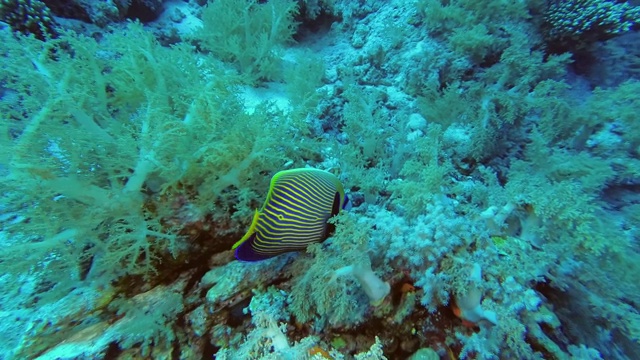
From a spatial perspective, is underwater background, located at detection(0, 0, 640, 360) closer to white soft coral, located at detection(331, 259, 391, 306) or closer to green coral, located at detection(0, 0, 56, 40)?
white soft coral, located at detection(331, 259, 391, 306)

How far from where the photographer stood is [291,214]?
6.51ft

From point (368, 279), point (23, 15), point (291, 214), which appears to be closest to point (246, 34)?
point (23, 15)

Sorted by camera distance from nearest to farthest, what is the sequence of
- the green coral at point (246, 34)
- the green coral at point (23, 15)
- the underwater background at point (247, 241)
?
the underwater background at point (247, 241), the green coral at point (23, 15), the green coral at point (246, 34)

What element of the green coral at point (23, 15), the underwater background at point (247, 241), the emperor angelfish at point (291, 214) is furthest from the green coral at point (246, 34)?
the emperor angelfish at point (291, 214)

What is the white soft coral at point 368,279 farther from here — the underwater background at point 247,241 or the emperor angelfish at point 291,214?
the emperor angelfish at point 291,214

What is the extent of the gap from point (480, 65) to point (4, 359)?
5.99 meters

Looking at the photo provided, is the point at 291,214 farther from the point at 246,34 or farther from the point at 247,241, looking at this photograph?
the point at 246,34

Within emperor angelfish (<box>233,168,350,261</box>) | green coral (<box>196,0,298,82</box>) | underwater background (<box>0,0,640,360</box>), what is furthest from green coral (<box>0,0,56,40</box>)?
emperor angelfish (<box>233,168,350,261</box>)

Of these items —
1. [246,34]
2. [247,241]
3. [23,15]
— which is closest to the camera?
Answer: [247,241]

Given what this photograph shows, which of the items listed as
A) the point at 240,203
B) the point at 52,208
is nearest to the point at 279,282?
the point at 240,203

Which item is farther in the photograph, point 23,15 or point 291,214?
point 23,15

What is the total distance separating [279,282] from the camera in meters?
2.35

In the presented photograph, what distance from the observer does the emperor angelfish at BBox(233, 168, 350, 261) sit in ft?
6.34

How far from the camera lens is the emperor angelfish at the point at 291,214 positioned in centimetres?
193
